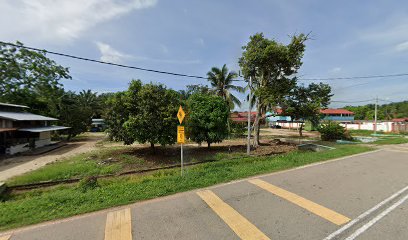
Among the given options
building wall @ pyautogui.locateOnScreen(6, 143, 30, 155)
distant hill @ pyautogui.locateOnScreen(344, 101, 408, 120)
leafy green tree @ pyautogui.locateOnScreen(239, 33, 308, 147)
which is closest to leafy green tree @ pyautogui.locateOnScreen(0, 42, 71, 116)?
building wall @ pyautogui.locateOnScreen(6, 143, 30, 155)

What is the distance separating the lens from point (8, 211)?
469cm

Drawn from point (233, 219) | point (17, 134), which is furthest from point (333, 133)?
point (17, 134)

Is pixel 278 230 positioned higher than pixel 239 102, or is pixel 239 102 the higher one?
pixel 239 102

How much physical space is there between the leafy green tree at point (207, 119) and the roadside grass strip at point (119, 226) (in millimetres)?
10483

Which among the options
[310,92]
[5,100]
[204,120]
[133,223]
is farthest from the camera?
[5,100]

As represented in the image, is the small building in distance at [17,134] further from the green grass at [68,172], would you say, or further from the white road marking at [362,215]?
the white road marking at [362,215]

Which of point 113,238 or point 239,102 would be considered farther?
point 239,102

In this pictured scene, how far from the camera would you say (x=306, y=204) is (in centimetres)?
494

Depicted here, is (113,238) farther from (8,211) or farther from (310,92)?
(310,92)

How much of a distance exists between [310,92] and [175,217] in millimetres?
18050

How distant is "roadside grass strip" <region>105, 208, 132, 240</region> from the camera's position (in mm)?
3646

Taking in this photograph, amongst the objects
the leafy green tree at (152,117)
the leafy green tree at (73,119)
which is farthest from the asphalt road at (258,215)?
the leafy green tree at (73,119)

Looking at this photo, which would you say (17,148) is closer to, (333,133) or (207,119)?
(207,119)

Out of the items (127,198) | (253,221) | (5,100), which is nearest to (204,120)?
(127,198)
